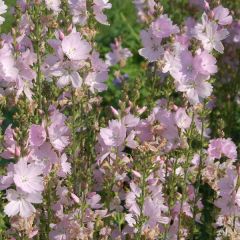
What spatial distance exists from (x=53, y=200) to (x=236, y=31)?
108 inches

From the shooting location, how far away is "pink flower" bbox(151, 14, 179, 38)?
12.0ft

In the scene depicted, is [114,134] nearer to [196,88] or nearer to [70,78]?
[70,78]

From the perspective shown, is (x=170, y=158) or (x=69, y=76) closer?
(x=69, y=76)

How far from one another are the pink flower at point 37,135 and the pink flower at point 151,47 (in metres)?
0.89

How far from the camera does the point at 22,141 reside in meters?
2.85

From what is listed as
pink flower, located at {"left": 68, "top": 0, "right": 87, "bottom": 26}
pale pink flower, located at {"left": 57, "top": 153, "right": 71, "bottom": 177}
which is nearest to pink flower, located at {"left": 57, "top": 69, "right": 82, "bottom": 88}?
pale pink flower, located at {"left": 57, "top": 153, "right": 71, "bottom": 177}

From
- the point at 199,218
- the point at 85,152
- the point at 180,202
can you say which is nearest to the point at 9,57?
the point at 85,152

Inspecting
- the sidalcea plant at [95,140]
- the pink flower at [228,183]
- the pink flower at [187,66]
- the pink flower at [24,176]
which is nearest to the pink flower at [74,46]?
the sidalcea plant at [95,140]

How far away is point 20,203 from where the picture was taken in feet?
9.50

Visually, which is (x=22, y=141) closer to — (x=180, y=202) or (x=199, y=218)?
(x=180, y=202)

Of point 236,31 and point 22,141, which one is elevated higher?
point 236,31

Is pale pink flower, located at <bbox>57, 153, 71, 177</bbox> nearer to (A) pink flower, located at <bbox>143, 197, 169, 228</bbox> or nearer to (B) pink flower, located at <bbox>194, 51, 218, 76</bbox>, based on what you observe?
(A) pink flower, located at <bbox>143, 197, 169, 228</bbox>

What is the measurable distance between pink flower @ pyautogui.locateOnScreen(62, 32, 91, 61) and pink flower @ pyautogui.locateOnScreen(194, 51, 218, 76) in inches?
22.3

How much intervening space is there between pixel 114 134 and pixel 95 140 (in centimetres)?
35
